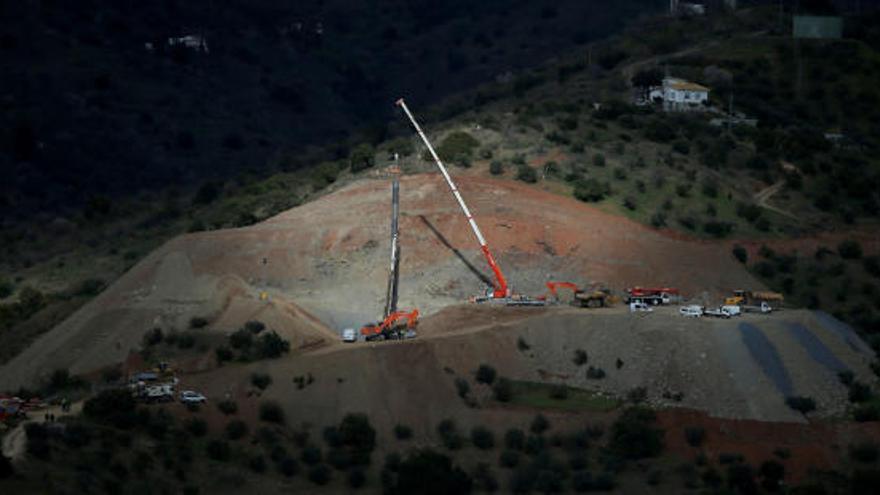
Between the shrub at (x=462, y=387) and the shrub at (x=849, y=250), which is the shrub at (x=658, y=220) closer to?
the shrub at (x=849, y=250)

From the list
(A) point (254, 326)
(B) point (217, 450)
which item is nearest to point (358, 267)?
(A) point (254, 326)

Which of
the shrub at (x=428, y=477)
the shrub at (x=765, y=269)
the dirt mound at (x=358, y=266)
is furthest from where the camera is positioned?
the shrub at (x=765, y=269)

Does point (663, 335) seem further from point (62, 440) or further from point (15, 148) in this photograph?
point (15, 148)

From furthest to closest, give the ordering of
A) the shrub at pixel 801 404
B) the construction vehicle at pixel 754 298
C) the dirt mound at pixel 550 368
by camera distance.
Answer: the construction vehicle at pixel 754 298, the shrub at pixel 801 404, the dirt mound at pixel 550 368

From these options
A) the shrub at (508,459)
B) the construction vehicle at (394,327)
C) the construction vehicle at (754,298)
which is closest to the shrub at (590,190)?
the construction vehicle at (754,298)

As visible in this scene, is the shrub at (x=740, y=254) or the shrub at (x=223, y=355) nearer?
the shrub at (x=223, y=355)

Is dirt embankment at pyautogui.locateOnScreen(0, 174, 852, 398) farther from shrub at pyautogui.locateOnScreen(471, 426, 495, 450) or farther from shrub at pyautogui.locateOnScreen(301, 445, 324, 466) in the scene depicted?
shrub at pyautogui.locateOnScreen(301, 445, 324, 466)

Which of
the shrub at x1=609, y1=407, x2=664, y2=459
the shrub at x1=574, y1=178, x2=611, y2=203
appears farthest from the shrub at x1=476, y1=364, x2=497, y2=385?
the shrub at x1=574, y1=178, x2=611, y2=203
